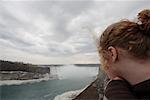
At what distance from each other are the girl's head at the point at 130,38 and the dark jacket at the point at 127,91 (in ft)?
0.21

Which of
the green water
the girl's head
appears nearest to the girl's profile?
the girl's head

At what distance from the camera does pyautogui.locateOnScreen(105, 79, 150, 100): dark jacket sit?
60 cm

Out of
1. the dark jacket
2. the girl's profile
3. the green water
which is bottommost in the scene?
the green water

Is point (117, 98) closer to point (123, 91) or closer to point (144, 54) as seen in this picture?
point (123, 91)

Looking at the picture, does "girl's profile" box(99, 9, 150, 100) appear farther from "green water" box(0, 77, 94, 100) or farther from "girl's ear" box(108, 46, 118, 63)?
"green water" box(0, 77, 94, 100)

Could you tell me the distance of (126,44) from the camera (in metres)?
0.62

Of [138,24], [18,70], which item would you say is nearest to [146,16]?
[138,24]

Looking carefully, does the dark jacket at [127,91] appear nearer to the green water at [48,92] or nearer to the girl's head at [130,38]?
the girl's head at [130,38]

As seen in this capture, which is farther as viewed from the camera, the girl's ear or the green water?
the green water

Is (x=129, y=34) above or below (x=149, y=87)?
above

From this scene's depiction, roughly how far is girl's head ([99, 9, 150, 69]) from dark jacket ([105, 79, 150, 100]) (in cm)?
6

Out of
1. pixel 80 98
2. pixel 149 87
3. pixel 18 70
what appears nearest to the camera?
pixel 149 87

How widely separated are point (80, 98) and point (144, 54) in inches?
114

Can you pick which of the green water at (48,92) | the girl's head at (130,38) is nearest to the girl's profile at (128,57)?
the girl's head at (130,38)
